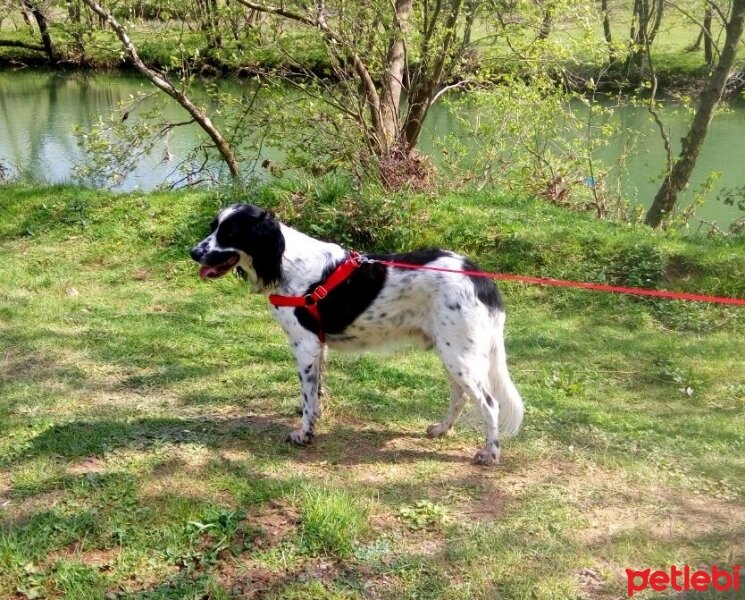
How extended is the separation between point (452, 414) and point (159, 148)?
13222 mm

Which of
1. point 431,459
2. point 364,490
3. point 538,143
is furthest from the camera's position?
point 538,143

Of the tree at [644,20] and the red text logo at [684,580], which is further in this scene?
the tree at [644,20]

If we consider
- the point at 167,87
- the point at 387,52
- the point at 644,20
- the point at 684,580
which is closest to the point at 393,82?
the point at 387,52

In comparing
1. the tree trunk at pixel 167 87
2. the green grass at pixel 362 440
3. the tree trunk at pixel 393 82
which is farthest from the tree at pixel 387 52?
the green grass at pixel 362 440

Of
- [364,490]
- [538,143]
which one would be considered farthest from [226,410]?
[538,143]

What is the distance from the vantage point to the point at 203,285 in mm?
7480

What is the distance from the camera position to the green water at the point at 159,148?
15.0 m

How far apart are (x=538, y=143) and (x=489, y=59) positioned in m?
2.17

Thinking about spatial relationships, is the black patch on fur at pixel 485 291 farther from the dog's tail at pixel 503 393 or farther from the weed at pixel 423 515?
the weed at pixel 423 515

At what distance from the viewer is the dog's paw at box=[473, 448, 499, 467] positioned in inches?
161

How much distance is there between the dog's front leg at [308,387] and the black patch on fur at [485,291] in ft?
3.44

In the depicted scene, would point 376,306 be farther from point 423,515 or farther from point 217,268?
point 423,515

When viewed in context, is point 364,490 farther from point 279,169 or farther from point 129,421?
point 279,169

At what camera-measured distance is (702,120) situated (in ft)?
38.8
